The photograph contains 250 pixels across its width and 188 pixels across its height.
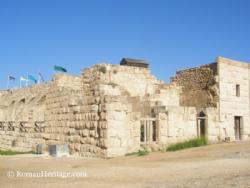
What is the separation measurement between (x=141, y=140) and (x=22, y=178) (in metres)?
7.80

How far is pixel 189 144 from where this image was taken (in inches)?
656

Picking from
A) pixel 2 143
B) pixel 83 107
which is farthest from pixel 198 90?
pixel 2 143

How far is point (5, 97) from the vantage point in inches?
1195

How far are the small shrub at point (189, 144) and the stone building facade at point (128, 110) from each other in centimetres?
32

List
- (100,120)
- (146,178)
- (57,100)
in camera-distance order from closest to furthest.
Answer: (146,178) → (100,120) → (57,100)

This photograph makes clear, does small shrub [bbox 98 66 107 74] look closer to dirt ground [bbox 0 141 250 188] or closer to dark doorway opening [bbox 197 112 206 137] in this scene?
dark doorway opening [bbox 197 112 206 137]

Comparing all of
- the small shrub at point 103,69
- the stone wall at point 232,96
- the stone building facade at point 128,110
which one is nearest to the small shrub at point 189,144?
the stone building facade at point 128,110

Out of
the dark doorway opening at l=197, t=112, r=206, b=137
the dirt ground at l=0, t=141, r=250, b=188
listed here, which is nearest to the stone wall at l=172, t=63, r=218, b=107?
the dark doorway opening at l=197, t=112, r=206, b=137

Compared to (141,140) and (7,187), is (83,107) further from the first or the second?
(7,187)

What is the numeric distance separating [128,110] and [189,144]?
163 inches

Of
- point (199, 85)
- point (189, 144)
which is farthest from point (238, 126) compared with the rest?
point (189, 144)

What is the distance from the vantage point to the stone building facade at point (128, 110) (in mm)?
13906

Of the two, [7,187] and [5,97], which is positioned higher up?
[5,97]

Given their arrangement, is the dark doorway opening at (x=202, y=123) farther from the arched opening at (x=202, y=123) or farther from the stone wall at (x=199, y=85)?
the stone wall at (x=199, y=85)
